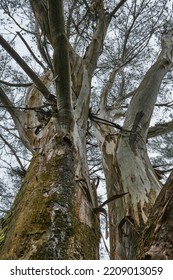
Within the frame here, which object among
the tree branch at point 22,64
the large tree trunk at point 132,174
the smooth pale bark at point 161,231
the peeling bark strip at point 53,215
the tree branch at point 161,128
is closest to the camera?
the smooth pale bark at point 161,231

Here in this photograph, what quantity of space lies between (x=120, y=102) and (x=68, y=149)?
4293 mm

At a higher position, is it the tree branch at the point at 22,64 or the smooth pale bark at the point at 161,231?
the tree branch at the point at 22,64

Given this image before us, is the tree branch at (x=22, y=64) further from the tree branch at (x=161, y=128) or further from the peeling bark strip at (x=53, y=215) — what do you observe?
the tree branch at (x=161, y=128)

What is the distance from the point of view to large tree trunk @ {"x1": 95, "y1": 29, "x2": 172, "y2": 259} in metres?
1.62

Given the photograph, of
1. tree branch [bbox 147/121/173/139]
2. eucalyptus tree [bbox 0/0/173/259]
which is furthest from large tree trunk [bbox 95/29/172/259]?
tree branch [bbox 147/121/173/139]

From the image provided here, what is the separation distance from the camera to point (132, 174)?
1.92 m

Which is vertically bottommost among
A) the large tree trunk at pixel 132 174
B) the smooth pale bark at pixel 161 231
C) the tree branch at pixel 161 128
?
the smooth pale bark at pixel 161 231

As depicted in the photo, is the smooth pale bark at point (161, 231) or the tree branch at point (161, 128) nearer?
the smooth pale bark at point (161, 231)

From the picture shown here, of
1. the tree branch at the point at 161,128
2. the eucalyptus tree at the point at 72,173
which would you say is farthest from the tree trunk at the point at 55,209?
the tree branch at the point at 161,128

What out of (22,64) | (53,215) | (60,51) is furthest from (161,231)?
(22,64)

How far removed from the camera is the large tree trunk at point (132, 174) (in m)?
1.62

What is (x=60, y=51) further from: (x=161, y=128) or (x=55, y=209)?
(x=161, y=128)

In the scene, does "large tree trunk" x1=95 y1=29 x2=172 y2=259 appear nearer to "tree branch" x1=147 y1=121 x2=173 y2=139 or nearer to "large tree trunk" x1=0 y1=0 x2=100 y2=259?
"large tree trunk" x1=0 y1=0 x2=100 y2=259

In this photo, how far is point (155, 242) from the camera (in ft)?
2.37
